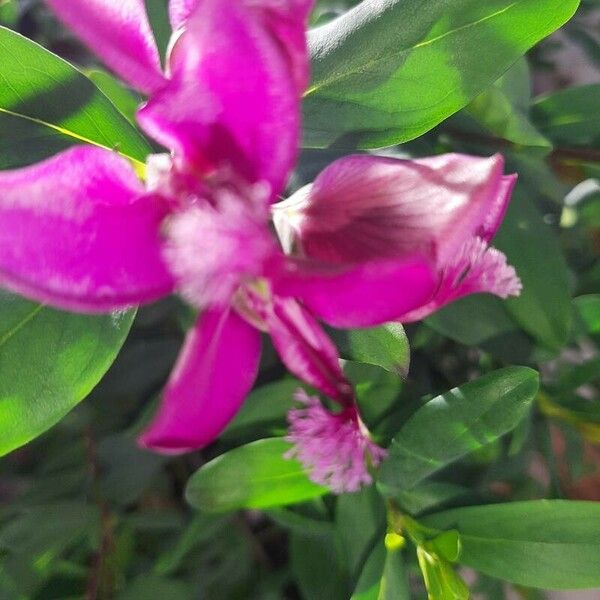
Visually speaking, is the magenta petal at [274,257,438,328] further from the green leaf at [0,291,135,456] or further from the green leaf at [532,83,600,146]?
the green leaf at [532,83,600,146]

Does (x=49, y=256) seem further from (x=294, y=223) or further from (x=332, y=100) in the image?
(x=332, y=100)

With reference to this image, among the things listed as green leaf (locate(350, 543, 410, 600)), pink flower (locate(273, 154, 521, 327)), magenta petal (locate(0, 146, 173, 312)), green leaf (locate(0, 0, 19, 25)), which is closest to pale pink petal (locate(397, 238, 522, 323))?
pink flower (locate(273, 154, 521, 327))

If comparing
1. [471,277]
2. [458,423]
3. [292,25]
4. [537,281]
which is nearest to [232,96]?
[292,25]

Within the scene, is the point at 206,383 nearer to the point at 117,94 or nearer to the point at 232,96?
the point at 232,96

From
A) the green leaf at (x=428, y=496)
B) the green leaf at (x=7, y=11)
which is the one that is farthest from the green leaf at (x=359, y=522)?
the green leaf at (x=7, y=11)

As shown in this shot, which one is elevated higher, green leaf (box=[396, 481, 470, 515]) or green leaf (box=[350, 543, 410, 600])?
green leaf (box=[350, 543, 410, 600])

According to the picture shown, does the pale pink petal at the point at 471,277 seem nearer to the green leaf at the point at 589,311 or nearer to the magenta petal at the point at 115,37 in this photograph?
the magenta petal at the point at 115,37
